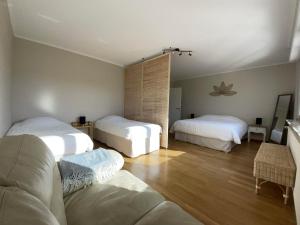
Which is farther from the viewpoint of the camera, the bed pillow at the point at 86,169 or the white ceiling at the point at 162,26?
the white ceiling at the point at 162,26

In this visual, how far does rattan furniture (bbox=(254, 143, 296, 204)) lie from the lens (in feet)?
5.91

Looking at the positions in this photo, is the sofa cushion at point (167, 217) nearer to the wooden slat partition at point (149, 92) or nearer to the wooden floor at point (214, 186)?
the wooden floor at point (214, 186)

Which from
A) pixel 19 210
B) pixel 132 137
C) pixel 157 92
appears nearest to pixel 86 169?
pixel 19 210

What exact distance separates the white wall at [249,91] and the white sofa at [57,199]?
4.78 m

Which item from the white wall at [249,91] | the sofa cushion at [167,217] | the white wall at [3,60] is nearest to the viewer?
the sofa cushion at [167,217]

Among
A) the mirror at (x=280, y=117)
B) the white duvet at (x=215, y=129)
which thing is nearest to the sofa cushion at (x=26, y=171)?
the white duvet at (x=215, y=129)

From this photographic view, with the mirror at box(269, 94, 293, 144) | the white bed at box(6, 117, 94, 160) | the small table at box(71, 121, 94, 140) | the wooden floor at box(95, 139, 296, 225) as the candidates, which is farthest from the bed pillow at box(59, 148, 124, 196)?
the mirror at box(269, 94, 293, 144)

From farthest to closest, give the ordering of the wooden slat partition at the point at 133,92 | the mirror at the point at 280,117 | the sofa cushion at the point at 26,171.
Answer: the wooden slat partition at the point at 133,92, the mirror at the point at 280,117, the sofa cushion at the point at 26,171

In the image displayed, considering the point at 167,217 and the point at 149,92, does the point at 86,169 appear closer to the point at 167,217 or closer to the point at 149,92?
the point at 167,217

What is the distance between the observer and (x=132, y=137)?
3.16m

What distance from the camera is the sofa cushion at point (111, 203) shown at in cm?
89

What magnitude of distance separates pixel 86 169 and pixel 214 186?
179cm

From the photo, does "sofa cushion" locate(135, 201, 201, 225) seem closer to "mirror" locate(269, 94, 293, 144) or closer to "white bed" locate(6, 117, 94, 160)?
"white bed" locate(6, 117, 94, 160)

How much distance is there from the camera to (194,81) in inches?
245
